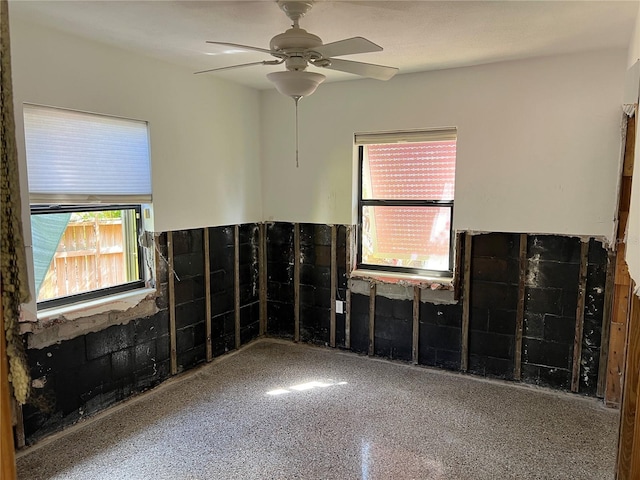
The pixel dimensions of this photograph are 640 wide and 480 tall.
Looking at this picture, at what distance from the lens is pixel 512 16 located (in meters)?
2.43

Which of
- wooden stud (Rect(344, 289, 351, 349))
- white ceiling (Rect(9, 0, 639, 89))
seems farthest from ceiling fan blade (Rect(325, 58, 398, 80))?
wooden stud (Rect(344, 289, 351, 349))

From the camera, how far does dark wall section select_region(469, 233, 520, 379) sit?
11.6 feet

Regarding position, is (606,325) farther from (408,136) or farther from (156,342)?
(156,342)

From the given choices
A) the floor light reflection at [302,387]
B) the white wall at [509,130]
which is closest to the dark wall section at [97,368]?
the floor light reflection at [302,387]

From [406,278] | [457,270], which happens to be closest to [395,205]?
[406,278]

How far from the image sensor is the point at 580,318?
3320mm

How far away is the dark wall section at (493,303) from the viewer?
354cm

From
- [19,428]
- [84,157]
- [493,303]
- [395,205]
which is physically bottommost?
[19,428]

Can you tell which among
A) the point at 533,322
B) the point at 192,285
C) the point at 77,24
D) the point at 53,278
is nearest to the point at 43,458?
the point at 53,278

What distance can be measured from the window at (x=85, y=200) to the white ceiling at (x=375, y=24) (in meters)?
0.60

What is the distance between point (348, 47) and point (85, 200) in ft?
6.56

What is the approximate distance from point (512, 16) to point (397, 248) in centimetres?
216

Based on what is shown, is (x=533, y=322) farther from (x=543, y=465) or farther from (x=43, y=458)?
(x=43, y=458)

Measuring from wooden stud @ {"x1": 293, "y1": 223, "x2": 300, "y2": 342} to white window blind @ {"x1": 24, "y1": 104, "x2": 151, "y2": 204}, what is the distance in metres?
1.57
